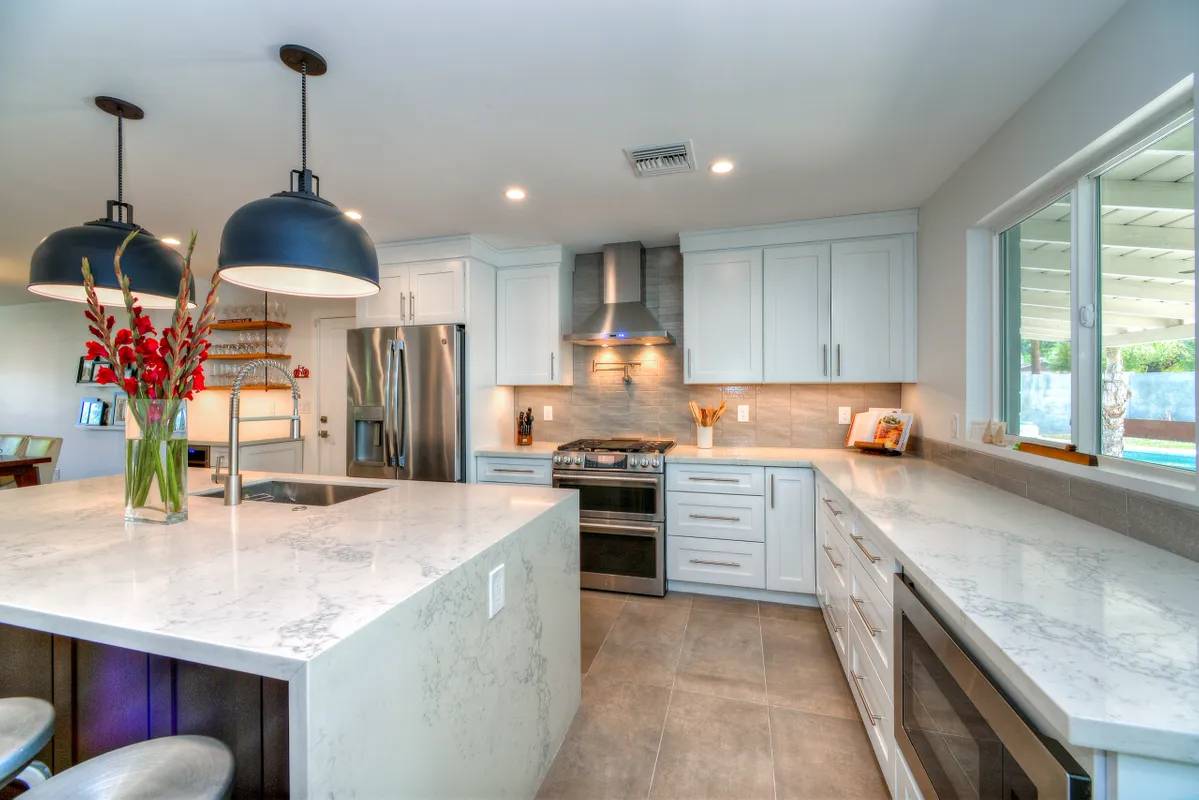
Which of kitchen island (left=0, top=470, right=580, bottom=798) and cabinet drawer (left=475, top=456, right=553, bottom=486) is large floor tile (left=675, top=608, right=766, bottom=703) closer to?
kitchen island (left=0, top=470, right=580, bottom=798)

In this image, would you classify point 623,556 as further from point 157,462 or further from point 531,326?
point 157,462

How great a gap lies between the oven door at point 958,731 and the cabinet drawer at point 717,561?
1.64 metres

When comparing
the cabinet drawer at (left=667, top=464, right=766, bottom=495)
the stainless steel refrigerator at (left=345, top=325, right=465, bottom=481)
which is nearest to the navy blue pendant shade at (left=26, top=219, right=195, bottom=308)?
the stainless steel refrigerator at (left=345, top=325, right=465, bottom=481)

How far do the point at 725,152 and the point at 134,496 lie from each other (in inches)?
97.3

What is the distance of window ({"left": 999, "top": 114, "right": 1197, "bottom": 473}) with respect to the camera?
131 cm

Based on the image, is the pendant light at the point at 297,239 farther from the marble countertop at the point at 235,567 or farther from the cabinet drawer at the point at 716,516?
the cabinet drawer at the point at 716,516

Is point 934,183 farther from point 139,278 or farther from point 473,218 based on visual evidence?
point 139,278

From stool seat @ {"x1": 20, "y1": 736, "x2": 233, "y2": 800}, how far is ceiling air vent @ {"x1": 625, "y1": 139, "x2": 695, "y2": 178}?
2.32 metres

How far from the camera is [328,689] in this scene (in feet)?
2.51

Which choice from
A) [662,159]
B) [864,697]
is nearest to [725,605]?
[864,697]

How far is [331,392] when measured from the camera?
15.8 feet

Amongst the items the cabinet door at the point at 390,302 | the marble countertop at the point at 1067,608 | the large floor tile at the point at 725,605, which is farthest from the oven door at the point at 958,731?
the cabinet door at the point at 390,302

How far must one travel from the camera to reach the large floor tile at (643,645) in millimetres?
2281

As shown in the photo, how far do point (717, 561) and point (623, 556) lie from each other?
0.58 metres
